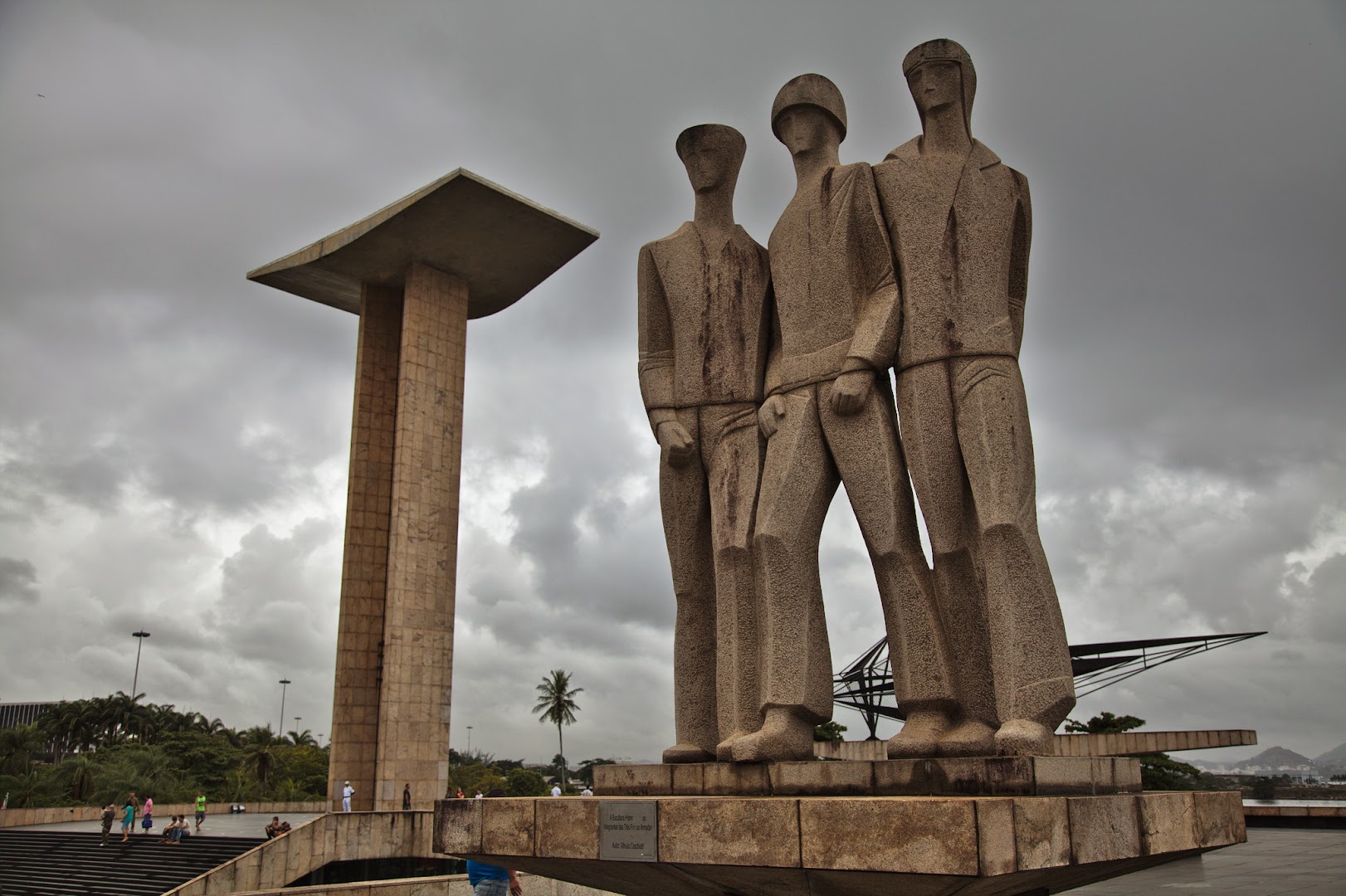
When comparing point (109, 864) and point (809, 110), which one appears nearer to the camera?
point (809, 110)

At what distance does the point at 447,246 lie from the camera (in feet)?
84.3

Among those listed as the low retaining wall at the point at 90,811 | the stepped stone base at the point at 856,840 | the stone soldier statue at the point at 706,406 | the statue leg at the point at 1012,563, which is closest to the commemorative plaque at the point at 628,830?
the stepped stone base at the point at 856,840

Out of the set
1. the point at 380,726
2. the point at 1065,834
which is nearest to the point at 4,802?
the point at 380,726

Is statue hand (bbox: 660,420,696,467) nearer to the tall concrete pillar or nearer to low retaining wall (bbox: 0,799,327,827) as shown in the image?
the tall concrete pillar

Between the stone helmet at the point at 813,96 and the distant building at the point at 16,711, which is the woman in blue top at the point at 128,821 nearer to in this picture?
the stone helmet at the point at 813,96

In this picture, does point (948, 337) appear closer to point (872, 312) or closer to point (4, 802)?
point (872, 312)

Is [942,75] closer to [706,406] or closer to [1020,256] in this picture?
[1020,256]

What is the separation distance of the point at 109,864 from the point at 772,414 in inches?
736

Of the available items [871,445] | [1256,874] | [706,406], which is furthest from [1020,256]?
[1256,874]

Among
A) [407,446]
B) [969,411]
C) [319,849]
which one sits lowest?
[319,849]

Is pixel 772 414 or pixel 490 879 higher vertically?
pixel 772 414

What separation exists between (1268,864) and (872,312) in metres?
8.56

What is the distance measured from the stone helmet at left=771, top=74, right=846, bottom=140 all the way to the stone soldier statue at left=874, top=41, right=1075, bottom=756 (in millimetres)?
494

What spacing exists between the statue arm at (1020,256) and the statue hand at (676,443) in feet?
6.24
